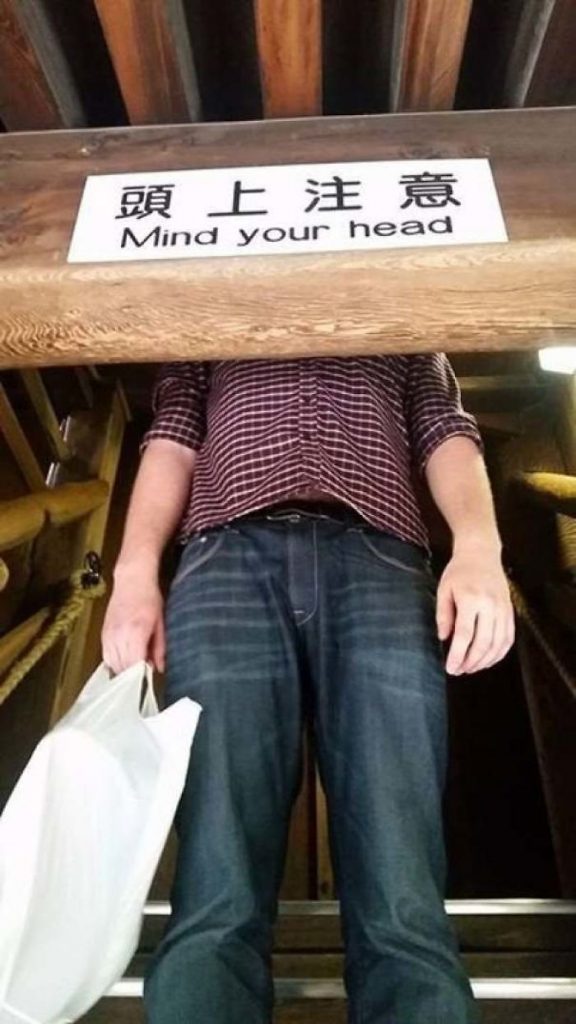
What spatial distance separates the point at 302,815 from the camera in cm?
263

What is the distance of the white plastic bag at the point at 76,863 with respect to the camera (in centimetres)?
88

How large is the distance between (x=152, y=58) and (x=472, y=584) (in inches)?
39.3

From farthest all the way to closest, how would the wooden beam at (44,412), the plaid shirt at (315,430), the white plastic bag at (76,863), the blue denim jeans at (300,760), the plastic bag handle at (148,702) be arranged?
the wooden beam at (44,412), the plaid shirt at (315,430), the plastic bag handle at (148,702), the blue denim jeans at (300,760), the white plastic bag at (76,863)

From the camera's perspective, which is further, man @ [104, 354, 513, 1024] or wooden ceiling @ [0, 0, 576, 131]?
wooden ceiling @ [0, 0, 576, 131]

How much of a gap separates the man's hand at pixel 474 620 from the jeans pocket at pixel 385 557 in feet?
0.42

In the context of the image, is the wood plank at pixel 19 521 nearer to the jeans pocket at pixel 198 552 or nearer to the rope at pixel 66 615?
the rope at pixel 66 615

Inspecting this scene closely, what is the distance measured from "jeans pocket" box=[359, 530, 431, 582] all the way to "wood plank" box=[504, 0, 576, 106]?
0.84 metres

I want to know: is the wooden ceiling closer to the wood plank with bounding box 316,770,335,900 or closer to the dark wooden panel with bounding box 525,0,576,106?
the dark wooden panel with bounding box 525,0,576,106

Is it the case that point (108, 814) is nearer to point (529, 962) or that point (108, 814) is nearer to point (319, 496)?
point (319, 496)

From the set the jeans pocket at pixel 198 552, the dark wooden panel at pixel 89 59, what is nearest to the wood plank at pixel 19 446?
the dark wooden panel at pixel 89 59

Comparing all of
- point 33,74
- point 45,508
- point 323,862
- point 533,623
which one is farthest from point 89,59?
point 323,862

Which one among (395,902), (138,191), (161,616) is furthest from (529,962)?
(138,191)

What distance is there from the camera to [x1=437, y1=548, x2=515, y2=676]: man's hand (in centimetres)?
127

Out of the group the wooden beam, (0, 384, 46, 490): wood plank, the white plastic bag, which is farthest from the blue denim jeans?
the wooden beam
